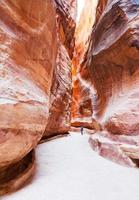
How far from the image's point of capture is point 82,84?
1359cm

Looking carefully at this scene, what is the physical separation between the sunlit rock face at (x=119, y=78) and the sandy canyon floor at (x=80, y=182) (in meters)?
0.54

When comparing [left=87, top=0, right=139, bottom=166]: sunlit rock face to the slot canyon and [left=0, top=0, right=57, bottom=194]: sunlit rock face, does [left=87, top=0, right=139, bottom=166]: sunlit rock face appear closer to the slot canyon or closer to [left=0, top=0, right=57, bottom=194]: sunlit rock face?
the slot canyon

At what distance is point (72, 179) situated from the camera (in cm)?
265

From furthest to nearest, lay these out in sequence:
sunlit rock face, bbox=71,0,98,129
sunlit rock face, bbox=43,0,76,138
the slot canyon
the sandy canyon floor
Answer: sunlit rock face, bbox=71,0,98,129 < sunlit rock face, bbox=43,0,76,138 < the slot canyon < the sandy canyon floor

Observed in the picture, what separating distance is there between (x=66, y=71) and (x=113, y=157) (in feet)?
19.3

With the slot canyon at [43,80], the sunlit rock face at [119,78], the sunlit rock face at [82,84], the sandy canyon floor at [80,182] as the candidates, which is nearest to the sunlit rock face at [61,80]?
the slot canyon at [43,80]

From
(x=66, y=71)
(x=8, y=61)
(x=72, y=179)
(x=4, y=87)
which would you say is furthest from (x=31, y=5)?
(x=66, y=71)

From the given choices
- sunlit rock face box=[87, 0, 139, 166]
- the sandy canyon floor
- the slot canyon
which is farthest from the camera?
sunlit rock face box=[87, 0, 139, 166]

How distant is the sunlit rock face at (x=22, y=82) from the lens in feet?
7.12

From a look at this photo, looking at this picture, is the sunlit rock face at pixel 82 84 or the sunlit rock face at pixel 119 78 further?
the sunlit rock face at pixel 82 84

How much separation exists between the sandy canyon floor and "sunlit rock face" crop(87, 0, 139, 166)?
1.76 feet

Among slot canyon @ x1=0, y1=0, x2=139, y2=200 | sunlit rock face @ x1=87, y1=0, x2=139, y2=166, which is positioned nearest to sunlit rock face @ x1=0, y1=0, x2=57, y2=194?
slot canyon @ x1=0, y1=0, x2=139, y2=200

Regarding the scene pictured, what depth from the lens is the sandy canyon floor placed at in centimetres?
211

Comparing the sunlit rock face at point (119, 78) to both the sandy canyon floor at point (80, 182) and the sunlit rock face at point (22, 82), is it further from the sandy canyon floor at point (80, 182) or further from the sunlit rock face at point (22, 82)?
the sunlit rock face at point (22, 82)
